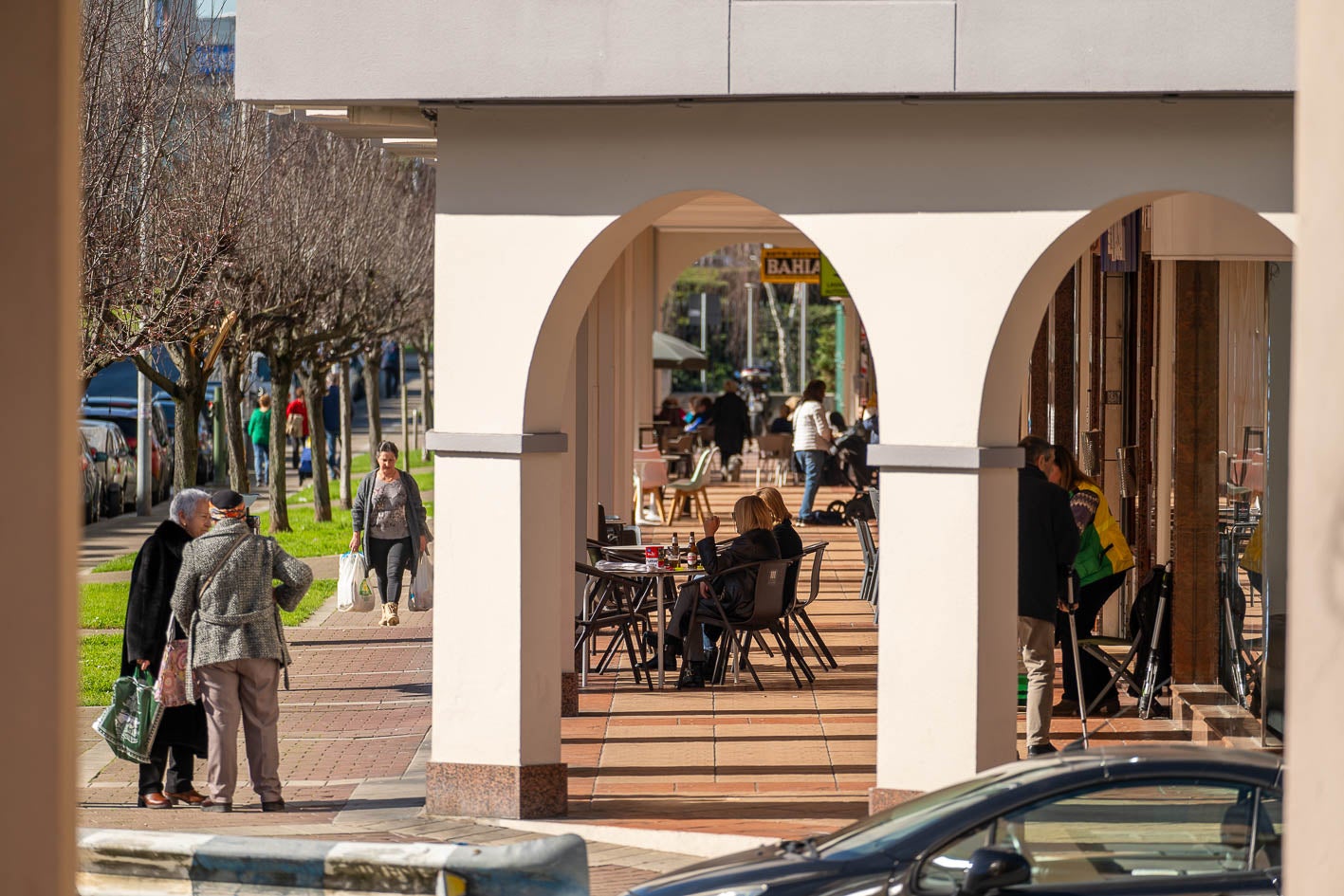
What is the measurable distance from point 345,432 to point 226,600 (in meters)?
18.2

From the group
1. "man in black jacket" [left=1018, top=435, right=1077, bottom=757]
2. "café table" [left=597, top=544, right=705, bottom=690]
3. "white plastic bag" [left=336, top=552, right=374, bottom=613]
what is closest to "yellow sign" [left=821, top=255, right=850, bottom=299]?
"café table" [left=597, top=544, right=705, bottom=690]

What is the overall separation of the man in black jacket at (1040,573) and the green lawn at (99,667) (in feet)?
21.7

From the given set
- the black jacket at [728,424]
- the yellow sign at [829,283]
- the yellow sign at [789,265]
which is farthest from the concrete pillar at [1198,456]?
the black jacket at [728,424]

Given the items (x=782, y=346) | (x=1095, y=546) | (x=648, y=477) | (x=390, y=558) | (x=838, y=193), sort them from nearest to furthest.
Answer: (x=838, y=193), (x=1095, y=546), (x=390, y=558), (x=648, y=477), (x=782, y=346)

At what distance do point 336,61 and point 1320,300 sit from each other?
276 inches

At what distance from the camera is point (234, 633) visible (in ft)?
30.8

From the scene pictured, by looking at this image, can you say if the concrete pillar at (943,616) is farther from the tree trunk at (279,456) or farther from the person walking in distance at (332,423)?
the person walking in distance at (332,423)

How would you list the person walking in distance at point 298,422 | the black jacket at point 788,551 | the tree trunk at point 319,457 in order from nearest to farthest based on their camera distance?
the black jacket at point 788,551 < the tree trunk at point 319,457 < the person walking in distance at point 298,422

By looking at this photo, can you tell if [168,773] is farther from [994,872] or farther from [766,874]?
[994,872]

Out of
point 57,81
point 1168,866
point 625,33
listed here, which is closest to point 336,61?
point 625,33

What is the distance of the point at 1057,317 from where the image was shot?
643 inches

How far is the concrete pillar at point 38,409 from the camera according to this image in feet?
8.89

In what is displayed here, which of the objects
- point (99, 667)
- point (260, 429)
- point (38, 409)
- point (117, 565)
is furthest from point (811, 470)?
point (38, 409)

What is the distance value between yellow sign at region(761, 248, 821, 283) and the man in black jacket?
1926 centimetres
